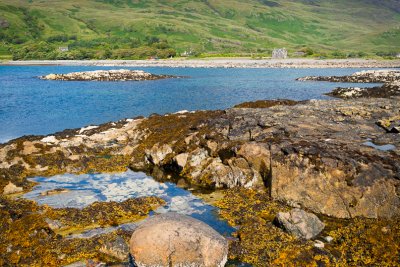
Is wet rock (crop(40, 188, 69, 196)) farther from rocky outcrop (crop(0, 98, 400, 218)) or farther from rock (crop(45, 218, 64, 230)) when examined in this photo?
rock (crop(45, 218, 64, 230))

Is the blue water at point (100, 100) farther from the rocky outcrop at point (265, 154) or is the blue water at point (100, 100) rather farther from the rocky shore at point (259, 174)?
the rocky shore at point (259, 174)

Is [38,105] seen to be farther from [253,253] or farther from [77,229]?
[253,253]

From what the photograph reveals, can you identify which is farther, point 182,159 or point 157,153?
point 157,153

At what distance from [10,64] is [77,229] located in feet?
662

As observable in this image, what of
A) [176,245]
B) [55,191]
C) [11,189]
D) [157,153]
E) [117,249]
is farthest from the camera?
[157,153]

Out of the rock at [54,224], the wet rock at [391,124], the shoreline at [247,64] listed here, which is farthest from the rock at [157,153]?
the shoreline at [247,64]

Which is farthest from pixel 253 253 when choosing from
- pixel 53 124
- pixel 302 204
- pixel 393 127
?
pixel 53 124

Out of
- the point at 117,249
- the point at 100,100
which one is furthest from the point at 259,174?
the point at 100,100

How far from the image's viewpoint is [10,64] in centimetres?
19488

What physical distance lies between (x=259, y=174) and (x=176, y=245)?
1037 centimetres

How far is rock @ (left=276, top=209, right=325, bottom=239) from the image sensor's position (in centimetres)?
1697

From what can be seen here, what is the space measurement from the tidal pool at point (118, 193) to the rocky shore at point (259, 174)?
742mm

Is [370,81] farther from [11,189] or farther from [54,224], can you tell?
[54,224]

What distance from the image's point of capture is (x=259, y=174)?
2342 cm
